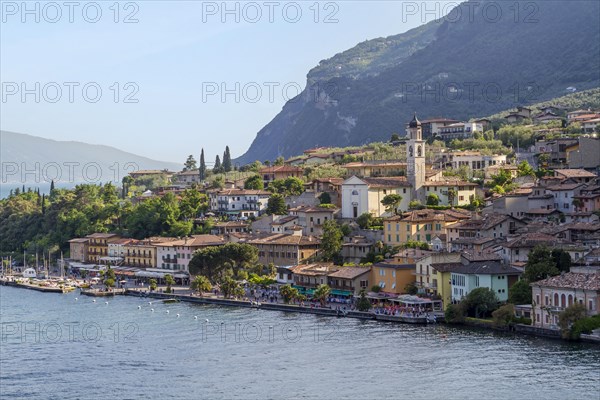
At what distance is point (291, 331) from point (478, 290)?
833 centimetres

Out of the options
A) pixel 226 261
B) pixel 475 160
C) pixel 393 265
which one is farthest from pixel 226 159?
pixel 393 265

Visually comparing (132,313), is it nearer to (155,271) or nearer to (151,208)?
(155,271)

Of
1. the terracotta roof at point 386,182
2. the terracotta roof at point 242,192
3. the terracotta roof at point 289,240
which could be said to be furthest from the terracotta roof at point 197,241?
the terracotta roof at point 386,182

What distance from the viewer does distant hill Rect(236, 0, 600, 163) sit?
486 feet

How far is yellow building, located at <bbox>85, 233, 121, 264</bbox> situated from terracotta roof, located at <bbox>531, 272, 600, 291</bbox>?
4638 centimetres

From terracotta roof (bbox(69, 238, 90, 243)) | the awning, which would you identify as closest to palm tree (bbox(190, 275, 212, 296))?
the awning

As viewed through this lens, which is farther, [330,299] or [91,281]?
[91,281]

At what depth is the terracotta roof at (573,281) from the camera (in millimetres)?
46312

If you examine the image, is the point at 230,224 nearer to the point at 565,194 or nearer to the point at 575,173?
the point at 575,173

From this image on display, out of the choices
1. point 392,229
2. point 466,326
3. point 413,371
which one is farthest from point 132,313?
point 413,371

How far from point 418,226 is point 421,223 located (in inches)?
9.3

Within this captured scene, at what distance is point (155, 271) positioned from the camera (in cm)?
7756

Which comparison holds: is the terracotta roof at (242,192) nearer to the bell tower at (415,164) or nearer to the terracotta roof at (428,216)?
the bell tower at (415,164)

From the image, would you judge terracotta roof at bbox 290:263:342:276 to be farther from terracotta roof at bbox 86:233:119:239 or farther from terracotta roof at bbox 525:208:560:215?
terracotta roof at bbox 86:233:119:239
